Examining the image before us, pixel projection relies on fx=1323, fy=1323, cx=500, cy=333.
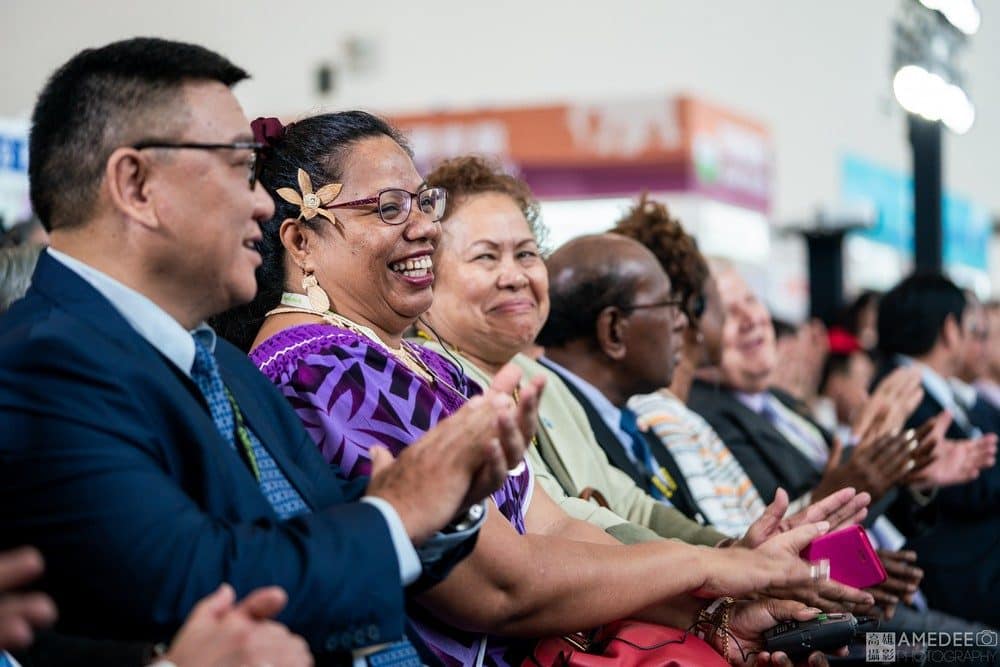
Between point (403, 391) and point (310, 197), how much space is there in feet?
1.65

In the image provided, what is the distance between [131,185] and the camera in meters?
1.69

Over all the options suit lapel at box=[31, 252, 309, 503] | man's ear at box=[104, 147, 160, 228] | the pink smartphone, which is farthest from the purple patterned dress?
the pink smartphone

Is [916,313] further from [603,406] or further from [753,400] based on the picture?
[603,406]

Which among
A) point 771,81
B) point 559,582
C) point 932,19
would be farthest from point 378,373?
point 771,81

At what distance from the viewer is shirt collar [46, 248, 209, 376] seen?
169 centimetres

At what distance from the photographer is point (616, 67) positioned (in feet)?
53.7

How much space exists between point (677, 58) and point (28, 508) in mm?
15886

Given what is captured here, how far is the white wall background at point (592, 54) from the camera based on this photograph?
1541 centimetres

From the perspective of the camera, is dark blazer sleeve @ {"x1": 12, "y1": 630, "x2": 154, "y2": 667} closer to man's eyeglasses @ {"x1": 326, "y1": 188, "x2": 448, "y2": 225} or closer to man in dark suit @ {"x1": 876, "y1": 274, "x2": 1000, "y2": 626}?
man's eyeglasses @ {"x1": 326, "y1": 188, "x2": 448, "y2": 225}

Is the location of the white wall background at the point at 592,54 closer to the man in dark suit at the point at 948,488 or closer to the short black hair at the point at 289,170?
the man in dark suit at the point at 948,488

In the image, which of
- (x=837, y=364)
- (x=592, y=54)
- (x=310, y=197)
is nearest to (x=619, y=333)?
(x=310, y=197)

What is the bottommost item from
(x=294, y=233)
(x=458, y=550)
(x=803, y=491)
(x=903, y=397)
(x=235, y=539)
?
(x=803, y=491)

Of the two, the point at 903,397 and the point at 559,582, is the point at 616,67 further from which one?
the point at 559,582

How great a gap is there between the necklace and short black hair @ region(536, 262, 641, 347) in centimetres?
121
